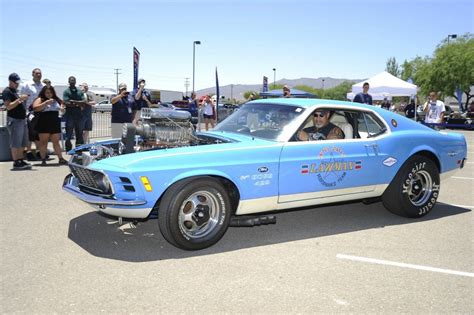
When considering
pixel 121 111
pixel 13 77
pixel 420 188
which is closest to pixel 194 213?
pixel 420 188

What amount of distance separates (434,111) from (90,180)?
10985mm

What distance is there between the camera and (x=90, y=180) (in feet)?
13.8

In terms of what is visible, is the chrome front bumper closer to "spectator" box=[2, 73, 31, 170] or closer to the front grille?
the front grille

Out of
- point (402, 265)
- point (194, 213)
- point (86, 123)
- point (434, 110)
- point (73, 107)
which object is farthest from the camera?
point (434, 110)

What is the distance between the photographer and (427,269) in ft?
12.7

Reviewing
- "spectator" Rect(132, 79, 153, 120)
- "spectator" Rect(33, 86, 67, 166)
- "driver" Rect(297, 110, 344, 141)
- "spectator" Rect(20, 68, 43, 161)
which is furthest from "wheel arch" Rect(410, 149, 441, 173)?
"spectator" Rect(20, 68, 43, 161)

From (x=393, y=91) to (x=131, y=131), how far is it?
1927 cm

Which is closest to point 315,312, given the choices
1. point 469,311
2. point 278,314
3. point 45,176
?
point 278,314

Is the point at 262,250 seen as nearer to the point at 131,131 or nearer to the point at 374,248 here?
the point at 374,248

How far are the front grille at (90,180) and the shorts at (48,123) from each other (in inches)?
184

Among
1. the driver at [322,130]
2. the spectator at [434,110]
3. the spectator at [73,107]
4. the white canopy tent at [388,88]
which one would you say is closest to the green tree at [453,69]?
the white canopy tent at [388,88]

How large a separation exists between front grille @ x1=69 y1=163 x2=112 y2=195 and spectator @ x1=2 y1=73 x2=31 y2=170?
4.46 metres

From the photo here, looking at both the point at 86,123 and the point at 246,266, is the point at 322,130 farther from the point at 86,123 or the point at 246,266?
the point at 86,123

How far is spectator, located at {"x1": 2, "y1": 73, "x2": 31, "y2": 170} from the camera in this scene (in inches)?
320
